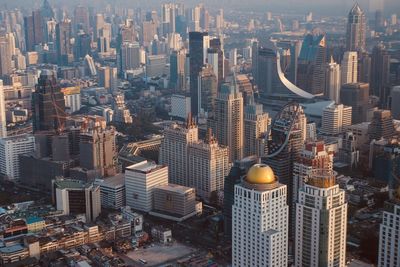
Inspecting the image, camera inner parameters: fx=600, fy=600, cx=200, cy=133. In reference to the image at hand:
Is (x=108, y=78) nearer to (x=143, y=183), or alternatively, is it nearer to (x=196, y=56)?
(x=196, y=56)

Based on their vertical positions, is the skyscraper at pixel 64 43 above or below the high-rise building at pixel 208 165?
above

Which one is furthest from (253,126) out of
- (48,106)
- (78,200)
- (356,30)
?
(356,30)

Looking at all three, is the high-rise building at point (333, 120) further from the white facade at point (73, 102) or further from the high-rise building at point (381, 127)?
the white facade at point (73, 102)

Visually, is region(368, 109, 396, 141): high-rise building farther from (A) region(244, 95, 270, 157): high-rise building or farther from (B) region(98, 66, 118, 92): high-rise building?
(B) region(98, 66, 118, 92): high-rise building

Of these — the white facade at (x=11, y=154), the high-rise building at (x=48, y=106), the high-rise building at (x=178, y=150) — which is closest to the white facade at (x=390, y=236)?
the high-rise building at (x=178, y=150)

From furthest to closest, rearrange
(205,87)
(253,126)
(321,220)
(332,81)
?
(332,81)
(205,87)
(253,126)
(321,220)
